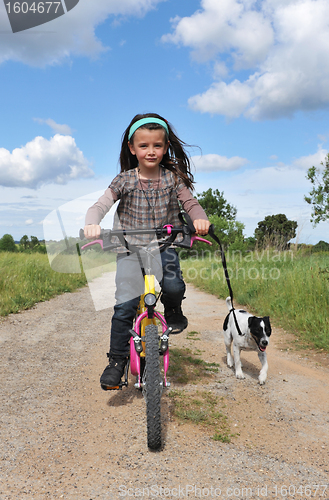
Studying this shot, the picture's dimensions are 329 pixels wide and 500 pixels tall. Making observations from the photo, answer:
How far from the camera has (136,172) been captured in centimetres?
341

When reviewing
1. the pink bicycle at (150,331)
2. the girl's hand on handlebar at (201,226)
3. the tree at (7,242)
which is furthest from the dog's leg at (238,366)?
the tree at (7,242)

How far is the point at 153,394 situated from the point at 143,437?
46 centimetres

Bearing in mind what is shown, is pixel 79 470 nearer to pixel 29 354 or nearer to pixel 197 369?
pixel 197 369

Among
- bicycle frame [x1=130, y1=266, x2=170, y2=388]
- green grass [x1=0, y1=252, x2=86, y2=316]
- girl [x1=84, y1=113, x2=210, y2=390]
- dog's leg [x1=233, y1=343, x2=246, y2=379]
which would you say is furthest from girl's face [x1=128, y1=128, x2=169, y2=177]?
green grass [x1=0, y1=252, x2=86, y2=316]

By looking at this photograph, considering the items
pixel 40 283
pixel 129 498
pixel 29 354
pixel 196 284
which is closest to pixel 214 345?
pixel 29 354

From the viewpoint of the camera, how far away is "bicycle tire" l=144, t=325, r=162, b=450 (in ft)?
7.86

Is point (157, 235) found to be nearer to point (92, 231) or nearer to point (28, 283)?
point (92, 231)

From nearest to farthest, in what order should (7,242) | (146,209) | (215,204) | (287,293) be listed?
(146,209) → (287,293) → (7,242) → (215,204)

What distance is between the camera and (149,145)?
327 centimetres

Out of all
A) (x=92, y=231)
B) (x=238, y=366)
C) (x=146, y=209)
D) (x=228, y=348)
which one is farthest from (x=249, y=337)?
(x=92, y=231)

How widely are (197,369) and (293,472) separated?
1979 millimetres

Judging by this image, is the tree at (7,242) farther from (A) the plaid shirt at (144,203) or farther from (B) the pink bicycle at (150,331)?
(B) the pink bicycle at (150,331)

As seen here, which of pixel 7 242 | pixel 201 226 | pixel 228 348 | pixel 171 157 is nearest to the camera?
pixel 201 226

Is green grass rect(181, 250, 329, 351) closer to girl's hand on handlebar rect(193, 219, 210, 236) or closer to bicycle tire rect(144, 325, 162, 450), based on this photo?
girl's hand on handlebar rect(193, 219, 210, 236)
